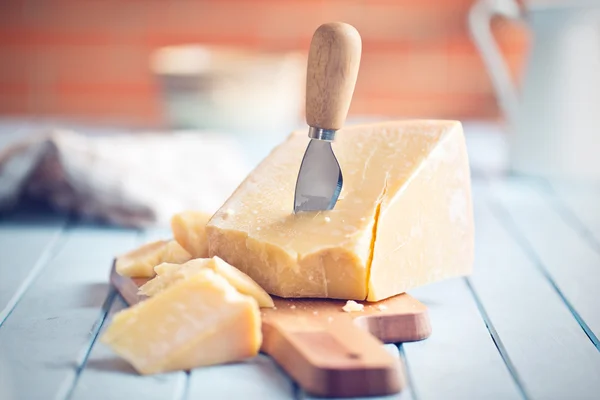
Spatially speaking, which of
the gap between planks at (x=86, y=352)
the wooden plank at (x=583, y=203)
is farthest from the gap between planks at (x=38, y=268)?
the wooden plank at (x=583, y=203)

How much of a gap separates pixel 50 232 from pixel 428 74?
1535 millimetres

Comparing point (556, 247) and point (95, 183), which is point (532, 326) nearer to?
point (556, 247)

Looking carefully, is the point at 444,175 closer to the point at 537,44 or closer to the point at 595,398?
the point at 595,398

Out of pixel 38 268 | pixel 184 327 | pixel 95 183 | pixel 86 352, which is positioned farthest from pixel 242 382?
pixel 95 183

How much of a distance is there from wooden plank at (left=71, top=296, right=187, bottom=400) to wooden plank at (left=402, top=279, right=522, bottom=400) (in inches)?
9.3

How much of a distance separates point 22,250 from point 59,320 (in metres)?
0.36

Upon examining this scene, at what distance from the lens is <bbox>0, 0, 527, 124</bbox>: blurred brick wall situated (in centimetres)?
257

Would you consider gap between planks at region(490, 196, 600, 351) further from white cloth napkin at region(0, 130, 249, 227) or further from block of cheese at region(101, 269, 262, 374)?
white cloth napkin at region(0, 130, 249, 227)

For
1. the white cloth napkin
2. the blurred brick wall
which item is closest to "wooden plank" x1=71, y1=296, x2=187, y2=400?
the white cloth napkin

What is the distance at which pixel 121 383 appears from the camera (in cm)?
80

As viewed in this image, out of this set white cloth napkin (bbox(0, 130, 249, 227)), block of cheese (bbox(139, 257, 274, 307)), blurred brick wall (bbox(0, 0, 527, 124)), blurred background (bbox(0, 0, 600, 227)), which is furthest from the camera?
blurred brick wall (bbox(0, 0, 527, 124))

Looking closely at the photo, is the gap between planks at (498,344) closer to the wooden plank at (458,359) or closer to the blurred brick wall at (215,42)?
the wooden plank at (458,359)

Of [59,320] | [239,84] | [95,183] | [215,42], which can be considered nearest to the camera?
[59,320]

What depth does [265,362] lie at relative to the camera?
86 centimetres
